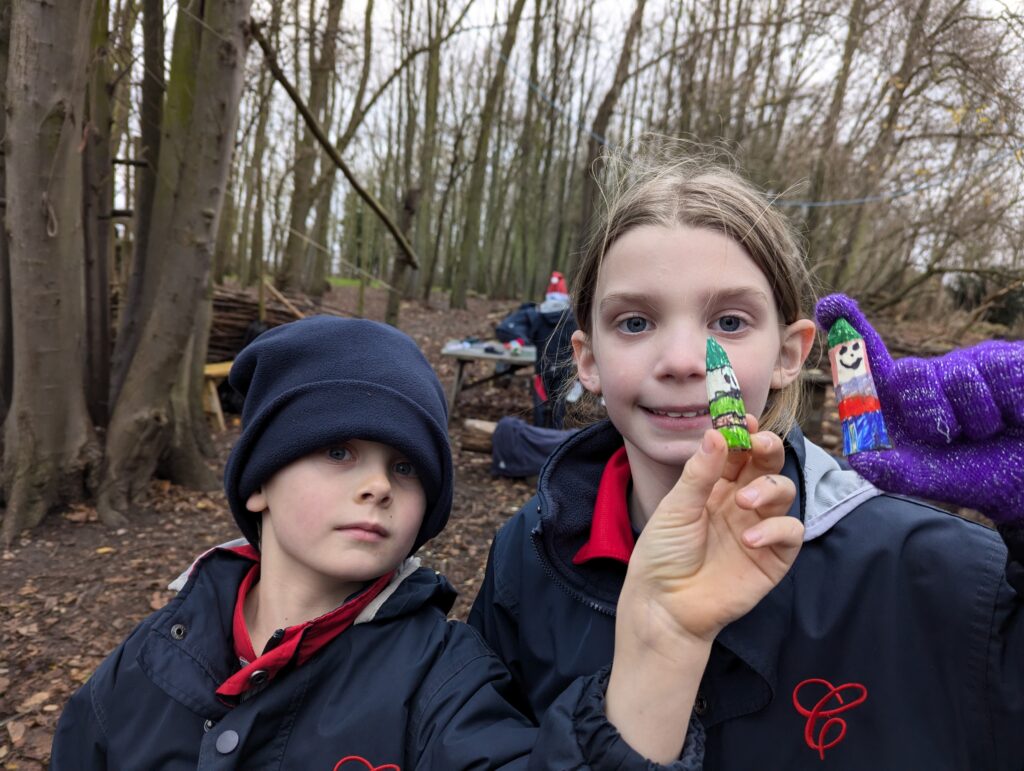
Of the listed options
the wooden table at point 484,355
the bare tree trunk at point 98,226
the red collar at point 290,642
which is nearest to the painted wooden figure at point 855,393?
the red collar at point 290,642

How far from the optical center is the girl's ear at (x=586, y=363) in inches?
63.4

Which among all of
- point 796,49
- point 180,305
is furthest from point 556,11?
point 180,305

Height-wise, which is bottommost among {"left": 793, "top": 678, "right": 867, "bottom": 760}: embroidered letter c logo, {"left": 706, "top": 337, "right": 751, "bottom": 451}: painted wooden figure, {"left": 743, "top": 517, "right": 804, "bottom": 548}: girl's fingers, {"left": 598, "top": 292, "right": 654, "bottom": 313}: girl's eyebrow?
{"left": 793, "top": 678, "right": 867, "bottom": 760}: embroidered letter c logo

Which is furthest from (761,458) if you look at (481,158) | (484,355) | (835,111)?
(481,158)

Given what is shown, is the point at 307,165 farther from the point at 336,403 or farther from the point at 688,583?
the point at 688,583

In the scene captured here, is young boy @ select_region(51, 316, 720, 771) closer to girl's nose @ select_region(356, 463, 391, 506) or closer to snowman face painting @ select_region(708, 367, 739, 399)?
girl's nose @ select_region(356, 463, 391, 506)

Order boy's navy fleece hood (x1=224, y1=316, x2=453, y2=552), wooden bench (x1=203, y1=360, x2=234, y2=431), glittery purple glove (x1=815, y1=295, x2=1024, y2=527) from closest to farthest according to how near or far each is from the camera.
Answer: glittery purple glove (x1=815, y1=295, x2=1024, y2=527) < boy's navy fleece hood (x1=224, y1=316, x2=453, y2=552) < wooden bench (x1=203, y1=360, x2=234, y2=431)

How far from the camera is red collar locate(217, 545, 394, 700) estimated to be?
1413mm

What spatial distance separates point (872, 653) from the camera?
1.24m

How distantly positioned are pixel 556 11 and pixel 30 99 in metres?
12.7

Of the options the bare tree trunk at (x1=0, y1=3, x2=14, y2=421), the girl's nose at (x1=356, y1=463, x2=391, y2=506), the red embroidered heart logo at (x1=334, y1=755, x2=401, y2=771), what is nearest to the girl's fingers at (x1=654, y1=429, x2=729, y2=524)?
the girl's nose at (x1=356, y1=463, x2=391, y2=506)

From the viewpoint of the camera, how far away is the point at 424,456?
152 centimetres

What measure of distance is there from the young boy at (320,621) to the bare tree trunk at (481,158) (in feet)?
48.5

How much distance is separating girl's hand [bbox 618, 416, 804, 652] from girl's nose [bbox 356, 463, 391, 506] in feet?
1.95
